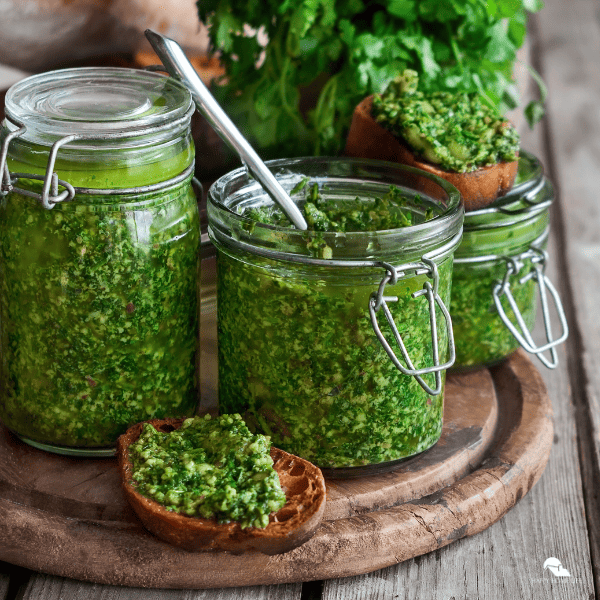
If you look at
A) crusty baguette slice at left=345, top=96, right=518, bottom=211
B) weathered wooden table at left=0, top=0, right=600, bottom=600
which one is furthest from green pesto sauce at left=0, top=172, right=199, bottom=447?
crusty baguette slice at left=345, top=96, right=518, bottom=211

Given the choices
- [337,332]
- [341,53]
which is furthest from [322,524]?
[341,53]

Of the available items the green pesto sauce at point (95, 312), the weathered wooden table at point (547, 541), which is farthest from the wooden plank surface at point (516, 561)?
the green pesto sauce at point (95, 312)

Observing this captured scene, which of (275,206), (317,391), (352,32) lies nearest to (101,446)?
(317,391)

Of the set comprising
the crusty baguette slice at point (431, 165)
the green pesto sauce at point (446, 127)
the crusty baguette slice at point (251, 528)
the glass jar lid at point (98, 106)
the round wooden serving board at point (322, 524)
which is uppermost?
the glass jar lid at point (98, 106)

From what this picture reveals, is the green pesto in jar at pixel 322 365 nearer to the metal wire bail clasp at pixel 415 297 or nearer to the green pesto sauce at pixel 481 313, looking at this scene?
the metal wire bail clasp at pixel 415 297

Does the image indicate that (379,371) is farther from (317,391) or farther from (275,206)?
(275,206)

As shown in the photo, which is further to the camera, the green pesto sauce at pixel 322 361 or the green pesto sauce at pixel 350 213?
the green pesto sauce at pixel 350 213

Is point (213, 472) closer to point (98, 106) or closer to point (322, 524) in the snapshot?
point (322, 524)
